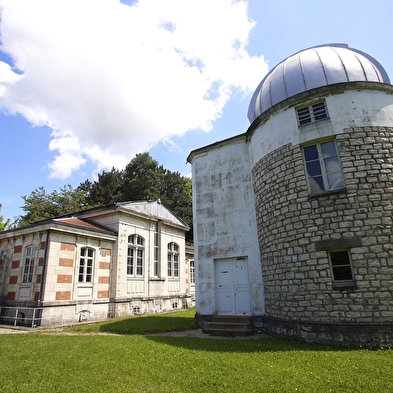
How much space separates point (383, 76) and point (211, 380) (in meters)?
10.5

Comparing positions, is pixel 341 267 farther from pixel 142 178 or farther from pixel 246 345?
pixel 142 178

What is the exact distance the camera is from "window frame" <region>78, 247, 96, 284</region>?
42.5 ft

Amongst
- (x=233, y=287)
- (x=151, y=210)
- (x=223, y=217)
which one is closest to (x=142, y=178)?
(x=151, y=210)

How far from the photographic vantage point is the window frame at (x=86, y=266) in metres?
13.0

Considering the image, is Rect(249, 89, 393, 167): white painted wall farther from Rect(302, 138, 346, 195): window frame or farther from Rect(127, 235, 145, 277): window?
Rect(127, 235, 145, 277): window

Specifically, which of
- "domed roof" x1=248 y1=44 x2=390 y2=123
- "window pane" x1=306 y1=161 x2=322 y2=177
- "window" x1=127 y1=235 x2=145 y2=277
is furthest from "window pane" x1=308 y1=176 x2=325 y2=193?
"window" x1=127 y1=235 x2=145 y2=277

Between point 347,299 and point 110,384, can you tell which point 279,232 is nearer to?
point 347,299

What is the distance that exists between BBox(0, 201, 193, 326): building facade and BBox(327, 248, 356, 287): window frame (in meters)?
10.6

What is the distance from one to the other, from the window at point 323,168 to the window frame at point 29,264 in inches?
466

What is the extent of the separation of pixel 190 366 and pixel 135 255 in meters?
10.8

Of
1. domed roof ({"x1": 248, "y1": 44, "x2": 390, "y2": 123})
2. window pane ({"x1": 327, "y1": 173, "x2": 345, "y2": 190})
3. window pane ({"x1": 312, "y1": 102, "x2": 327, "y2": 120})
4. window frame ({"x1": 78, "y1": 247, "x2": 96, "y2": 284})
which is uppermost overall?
domed roof ({"x1": 248, "y1": 44, "x2": 390, "y2": 123})

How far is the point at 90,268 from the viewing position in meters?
13.5

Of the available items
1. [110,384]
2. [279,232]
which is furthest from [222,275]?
[110,384]

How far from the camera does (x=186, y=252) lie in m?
20.9
